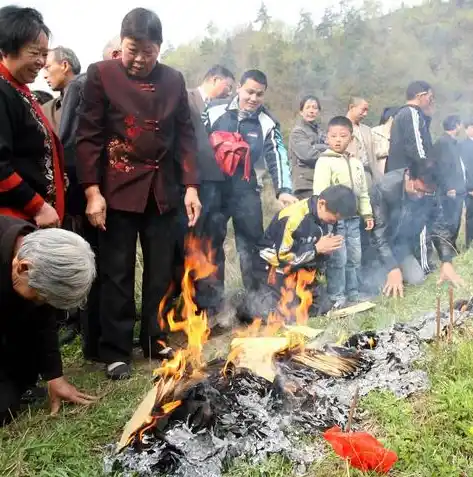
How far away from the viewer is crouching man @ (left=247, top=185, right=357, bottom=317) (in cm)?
461

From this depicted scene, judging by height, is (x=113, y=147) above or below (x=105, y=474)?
above

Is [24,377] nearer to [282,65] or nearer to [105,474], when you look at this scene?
[105,474]

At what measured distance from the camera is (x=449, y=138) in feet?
23.0

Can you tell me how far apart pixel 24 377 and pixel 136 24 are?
212 centimetres

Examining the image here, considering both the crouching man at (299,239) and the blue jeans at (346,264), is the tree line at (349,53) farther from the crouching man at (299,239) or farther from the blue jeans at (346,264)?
the crouching man at (299,239)

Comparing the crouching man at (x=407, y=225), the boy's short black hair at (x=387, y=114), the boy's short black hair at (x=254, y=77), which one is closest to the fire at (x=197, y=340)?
the crouching man at (x=407, y=225)

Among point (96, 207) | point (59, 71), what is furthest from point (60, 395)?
point (59, 71)

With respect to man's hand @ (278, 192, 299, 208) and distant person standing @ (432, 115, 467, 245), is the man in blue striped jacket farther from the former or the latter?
distant person standing @ (432, 115, 467, 245)

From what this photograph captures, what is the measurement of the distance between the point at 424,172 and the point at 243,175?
2090mm

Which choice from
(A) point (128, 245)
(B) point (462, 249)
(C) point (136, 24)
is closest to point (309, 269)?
(A) point (128, 245)

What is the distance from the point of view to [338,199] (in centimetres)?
457

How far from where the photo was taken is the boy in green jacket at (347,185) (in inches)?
201

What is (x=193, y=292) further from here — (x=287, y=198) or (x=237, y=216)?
(x=287, y=198)

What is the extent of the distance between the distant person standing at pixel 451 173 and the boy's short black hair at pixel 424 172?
1.51 feet
